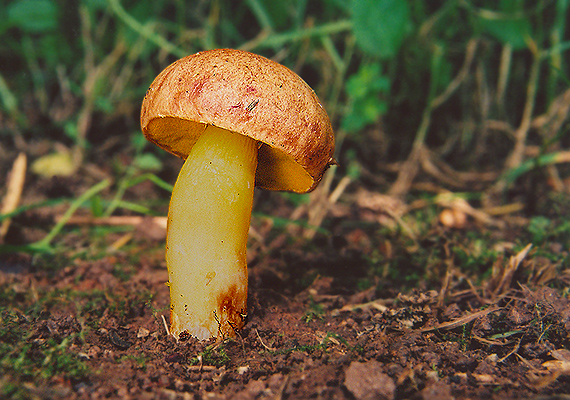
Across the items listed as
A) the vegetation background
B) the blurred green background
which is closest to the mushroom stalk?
the vegetation background

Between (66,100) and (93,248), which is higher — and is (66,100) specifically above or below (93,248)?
above

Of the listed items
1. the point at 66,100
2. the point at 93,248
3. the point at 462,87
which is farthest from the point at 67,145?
the point at 462,87

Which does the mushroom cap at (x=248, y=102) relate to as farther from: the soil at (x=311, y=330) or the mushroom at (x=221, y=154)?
the soil at (x=311, y=330)

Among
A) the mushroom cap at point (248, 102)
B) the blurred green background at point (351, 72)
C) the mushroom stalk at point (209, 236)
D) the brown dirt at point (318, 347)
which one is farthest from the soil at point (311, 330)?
the blurred green background at point (351, 72)

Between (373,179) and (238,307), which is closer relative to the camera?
(238,307)

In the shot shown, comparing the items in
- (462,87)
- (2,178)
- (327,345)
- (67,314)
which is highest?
(462,87)

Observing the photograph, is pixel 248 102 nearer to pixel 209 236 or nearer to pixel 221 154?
pixel 221 154

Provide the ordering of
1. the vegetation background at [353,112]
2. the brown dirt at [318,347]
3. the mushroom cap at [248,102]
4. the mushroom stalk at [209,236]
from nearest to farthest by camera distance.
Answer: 1. the brown dirt at [318,347]
2. the mushroom cap at [248,102]
3. the mushroom stalk at [209,236]
4. the vegetation background at [353,112]

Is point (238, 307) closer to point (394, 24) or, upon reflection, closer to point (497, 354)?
point (497, 354)
